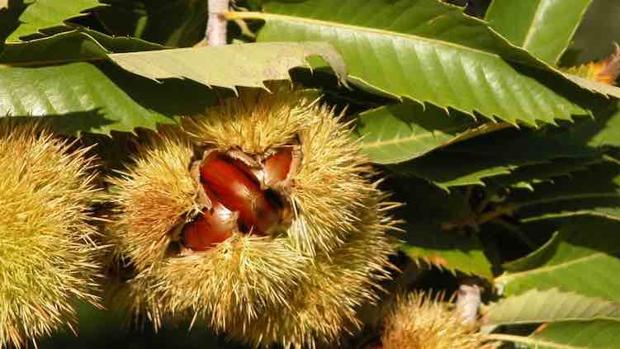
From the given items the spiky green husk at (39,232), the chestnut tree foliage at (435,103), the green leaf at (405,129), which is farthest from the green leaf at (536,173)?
the spiky green husk at (39,232)

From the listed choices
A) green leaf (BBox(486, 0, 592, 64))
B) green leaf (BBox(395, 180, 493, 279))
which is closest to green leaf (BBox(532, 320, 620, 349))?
green leaf (BBox(395, 180, 493, 279))

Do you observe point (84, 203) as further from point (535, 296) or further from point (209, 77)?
point (535, 296)

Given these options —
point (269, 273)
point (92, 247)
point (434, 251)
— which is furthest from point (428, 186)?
point (92, 247)

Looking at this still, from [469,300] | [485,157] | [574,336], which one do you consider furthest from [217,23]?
[574,336]

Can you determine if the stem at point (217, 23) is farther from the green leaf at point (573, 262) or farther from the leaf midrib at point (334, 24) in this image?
the green leaf at point (573, 262)

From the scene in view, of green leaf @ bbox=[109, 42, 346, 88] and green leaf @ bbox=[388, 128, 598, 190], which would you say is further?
green leaf @ bbox=[388, 128, 598, 190]

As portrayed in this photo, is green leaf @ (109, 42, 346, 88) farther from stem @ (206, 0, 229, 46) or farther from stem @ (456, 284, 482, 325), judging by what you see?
stem @ (456, 284, 482, 325)

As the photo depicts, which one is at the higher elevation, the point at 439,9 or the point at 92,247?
the point at 439,9

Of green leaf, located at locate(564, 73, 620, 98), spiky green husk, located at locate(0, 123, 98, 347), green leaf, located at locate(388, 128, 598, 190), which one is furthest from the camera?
green leaf, located at locate(388, 128, 598, 190)
